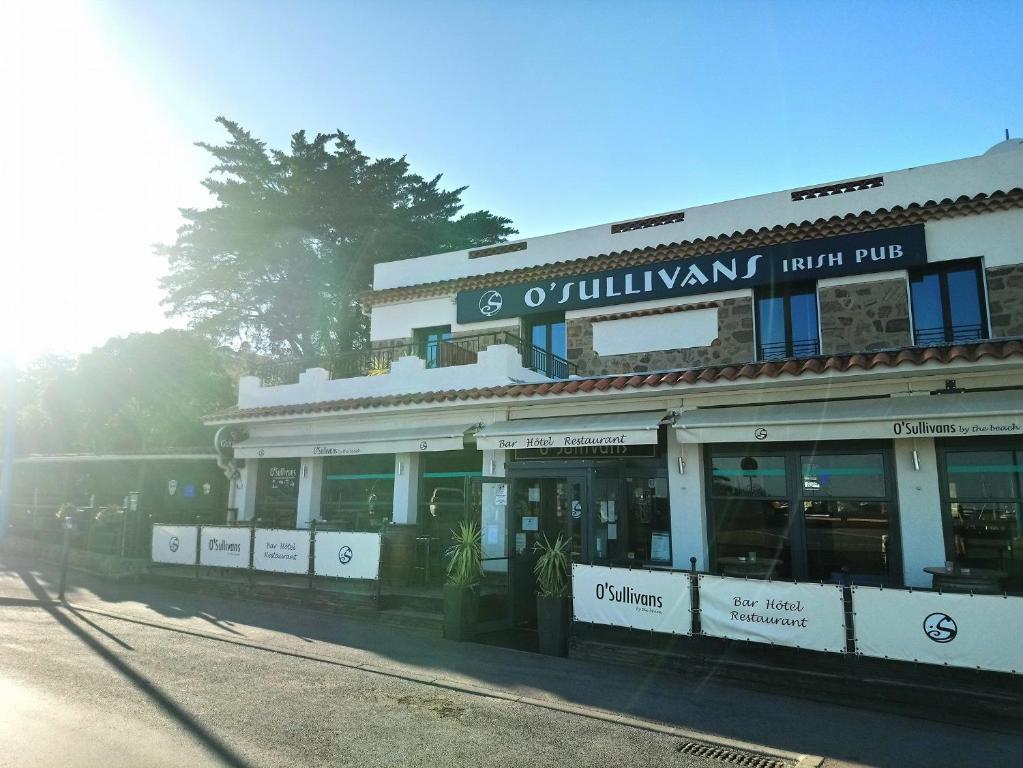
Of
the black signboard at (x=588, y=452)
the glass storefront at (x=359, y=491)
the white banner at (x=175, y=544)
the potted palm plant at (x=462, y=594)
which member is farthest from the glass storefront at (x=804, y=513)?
the white banner at (x=175, y=544)

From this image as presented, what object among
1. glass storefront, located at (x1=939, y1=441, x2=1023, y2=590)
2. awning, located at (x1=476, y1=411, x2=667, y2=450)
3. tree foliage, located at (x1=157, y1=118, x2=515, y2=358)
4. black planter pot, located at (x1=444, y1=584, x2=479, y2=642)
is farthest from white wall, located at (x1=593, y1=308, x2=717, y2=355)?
tree foliage, located at (x1=157, y1=118, x2=515, y2=358)

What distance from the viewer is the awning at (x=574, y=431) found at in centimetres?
1095

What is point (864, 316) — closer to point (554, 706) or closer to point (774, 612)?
point (774, 612)

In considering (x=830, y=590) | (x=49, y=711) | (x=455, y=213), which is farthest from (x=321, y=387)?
(x=455, y=213)

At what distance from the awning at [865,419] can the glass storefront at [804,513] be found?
64 centimetres

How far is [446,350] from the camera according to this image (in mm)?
15633

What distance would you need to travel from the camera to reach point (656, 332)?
14367 mm

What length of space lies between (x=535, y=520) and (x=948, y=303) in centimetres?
800

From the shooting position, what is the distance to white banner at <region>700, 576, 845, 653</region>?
7539 millimetres

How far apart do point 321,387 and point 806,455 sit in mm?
10861

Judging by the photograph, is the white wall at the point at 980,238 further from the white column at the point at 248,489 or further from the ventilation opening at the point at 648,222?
the white column at the point at 248,489

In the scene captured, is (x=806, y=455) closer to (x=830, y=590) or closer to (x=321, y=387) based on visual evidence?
(x=830, y=590)

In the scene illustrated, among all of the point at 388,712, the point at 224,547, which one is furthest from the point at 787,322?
the point at 224,547

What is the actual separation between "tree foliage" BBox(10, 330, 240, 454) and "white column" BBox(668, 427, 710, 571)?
24.1 meters
